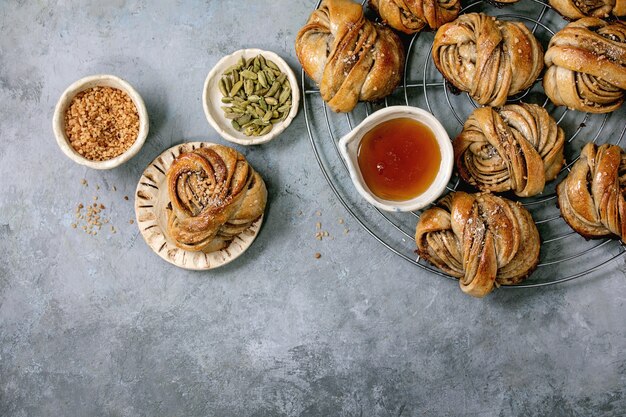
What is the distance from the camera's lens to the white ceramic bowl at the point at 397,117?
4434mm

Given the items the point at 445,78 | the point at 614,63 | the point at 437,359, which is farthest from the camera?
the point at 437,359

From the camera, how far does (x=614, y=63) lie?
4.27 meters

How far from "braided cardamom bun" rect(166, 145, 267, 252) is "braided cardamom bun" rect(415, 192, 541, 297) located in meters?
1.30

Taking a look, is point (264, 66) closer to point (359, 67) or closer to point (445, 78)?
Result: point (359, 67)

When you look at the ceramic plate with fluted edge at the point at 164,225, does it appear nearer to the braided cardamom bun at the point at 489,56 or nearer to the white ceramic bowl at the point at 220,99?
the white ceramic bowl at the point at 220,99

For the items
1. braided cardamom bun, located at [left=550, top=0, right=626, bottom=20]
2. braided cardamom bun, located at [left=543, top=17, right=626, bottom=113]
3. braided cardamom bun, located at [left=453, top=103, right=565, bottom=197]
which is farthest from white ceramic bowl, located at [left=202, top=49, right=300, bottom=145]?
braided cardamom bun, located at [left=550, top=0, right=626, bottom=20]

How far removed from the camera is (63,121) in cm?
496

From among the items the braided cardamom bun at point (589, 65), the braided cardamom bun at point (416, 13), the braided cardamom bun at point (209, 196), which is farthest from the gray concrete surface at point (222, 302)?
the braided cardamom bun at point (589, 65)

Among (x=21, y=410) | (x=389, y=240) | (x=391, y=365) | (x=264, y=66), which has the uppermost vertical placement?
(x=264, y=66)

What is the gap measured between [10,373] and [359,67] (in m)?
3.74

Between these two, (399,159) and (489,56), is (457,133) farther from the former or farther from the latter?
(489,56)

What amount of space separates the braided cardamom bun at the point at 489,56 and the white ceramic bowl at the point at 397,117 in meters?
0.37

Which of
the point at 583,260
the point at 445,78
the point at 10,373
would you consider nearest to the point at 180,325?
the point at 10,373

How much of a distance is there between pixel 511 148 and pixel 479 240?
26.1 inches
